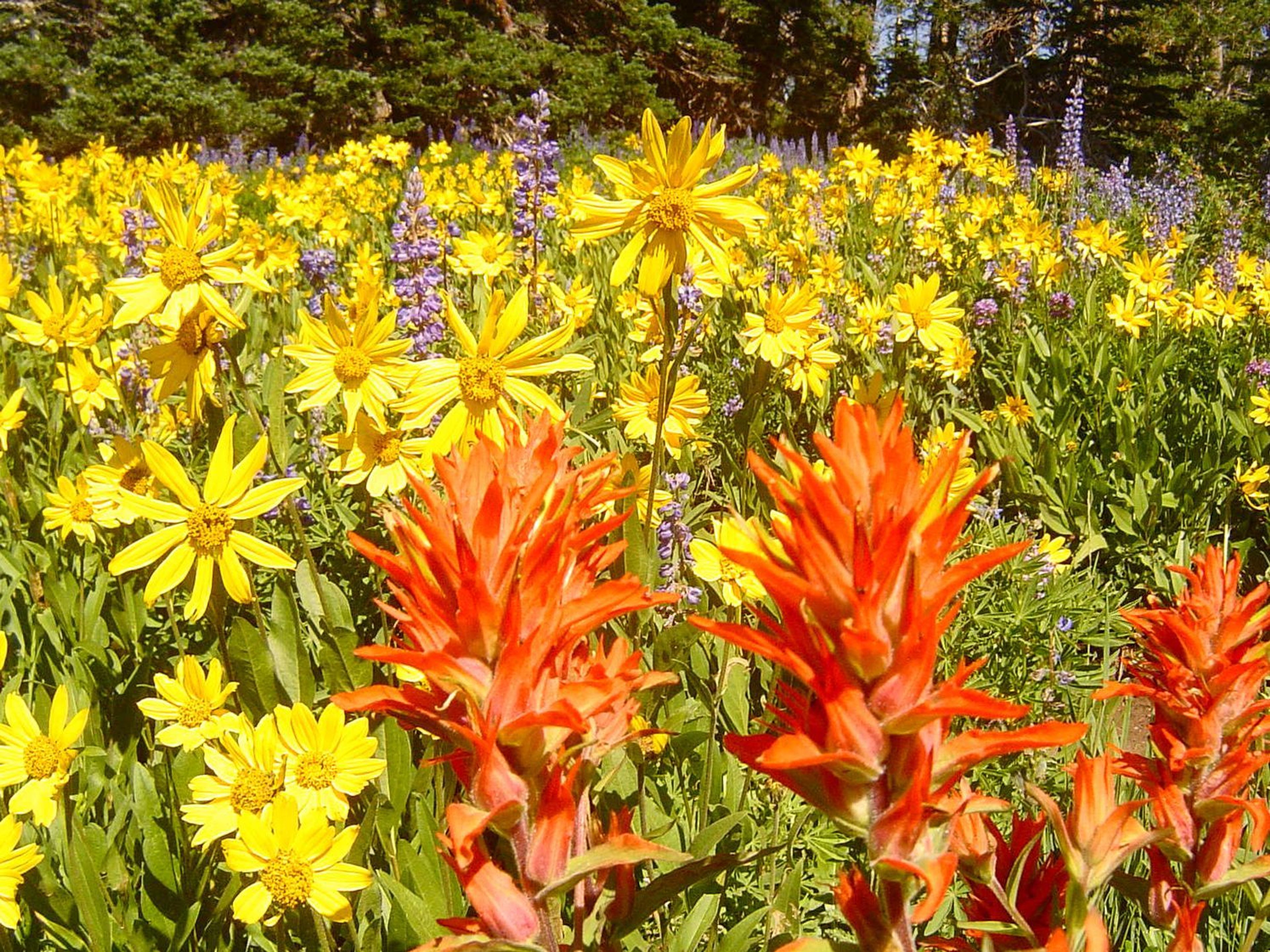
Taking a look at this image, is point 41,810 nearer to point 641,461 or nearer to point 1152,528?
point 641,461

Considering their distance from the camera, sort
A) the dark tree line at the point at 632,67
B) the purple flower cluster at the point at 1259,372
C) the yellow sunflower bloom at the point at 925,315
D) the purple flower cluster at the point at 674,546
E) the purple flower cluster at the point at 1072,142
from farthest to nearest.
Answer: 1. the dark tree line at the point at 632,67
2. the purple flower cluster at the point at 1072,142
3. the purple flower cluster at the point at 1259,372
4. the yellow sunflower bloom at the point at 925,315
5. the purple flower cluster at the point at 674,546

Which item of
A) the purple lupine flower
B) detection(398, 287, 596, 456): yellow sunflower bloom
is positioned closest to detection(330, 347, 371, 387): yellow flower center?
detection(398, 287, 596, 456): yellow sunflower bloom

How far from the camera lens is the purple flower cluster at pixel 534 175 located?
143 inches

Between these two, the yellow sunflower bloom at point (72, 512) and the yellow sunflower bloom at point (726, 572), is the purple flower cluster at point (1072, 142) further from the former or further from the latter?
the yellow sunflower bloom at point (72, 512)

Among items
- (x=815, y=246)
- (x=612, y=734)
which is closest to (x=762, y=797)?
(x=612, y=734)

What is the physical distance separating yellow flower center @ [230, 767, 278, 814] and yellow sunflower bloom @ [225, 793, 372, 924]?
3.6 inches

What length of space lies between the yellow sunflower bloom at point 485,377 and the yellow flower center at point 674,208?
0.92 ft

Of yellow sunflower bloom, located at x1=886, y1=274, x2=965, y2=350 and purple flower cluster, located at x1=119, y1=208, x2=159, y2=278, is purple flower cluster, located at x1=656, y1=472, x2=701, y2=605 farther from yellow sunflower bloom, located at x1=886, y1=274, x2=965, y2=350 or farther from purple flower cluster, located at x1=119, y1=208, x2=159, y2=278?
purple flower cluster, located at x1=119, y1=208, x2=159, y2=278

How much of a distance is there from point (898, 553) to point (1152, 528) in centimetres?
323

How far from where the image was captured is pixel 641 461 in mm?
3180

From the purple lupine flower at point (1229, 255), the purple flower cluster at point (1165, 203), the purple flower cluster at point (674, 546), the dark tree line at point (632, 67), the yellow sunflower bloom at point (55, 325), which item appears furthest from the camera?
the dark tree line at point (632, 67)

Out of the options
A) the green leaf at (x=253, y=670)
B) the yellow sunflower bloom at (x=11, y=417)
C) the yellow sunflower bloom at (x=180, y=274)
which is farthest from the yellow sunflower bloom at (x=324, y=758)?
the yellow sunflower bloom at (x=11, y=417)

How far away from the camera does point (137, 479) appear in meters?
1.96

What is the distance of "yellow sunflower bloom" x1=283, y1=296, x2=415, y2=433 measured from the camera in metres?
1.91
